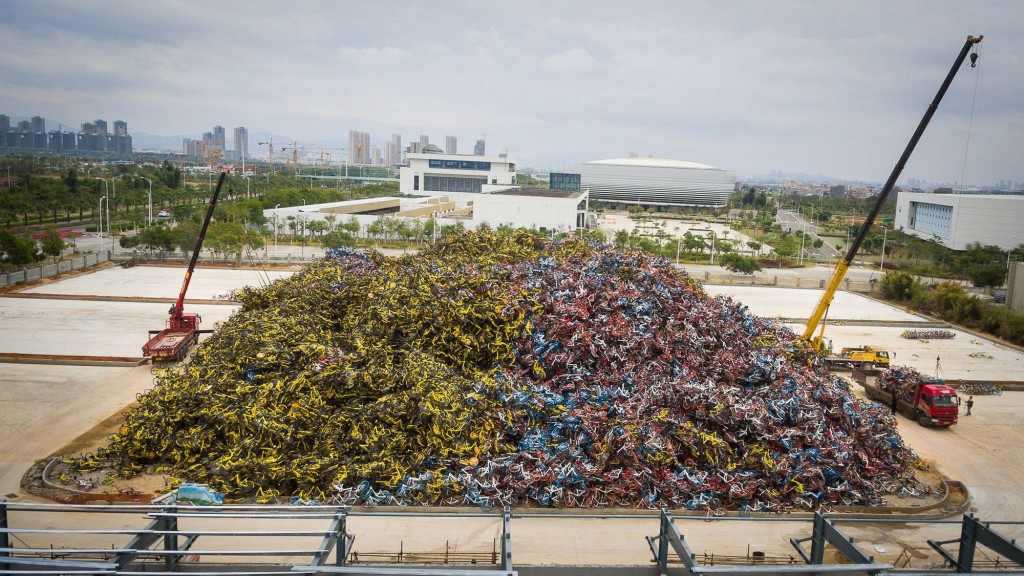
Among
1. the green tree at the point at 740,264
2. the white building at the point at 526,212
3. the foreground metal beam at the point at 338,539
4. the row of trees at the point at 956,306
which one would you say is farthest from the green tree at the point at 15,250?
the row of trees at the point at 956,306

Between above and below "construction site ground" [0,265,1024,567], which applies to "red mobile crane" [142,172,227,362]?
above

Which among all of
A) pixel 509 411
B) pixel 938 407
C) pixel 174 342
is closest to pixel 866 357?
pixel 938 407

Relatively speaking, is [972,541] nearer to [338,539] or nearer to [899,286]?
[338,539]

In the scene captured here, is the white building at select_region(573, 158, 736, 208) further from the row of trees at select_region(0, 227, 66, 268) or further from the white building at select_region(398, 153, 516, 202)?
the row of trees at select_region(0, 227, 66, 268)

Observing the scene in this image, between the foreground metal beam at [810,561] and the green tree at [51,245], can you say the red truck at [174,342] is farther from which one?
the foreground metal beam at [810,561]

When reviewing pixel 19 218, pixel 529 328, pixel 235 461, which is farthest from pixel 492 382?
pixel 19 218

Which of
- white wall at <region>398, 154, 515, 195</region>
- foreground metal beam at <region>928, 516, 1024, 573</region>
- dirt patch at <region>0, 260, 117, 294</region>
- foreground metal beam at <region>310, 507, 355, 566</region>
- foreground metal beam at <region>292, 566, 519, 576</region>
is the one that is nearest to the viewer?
foreground metal beam at <region>292, 566, 519, 576</region>

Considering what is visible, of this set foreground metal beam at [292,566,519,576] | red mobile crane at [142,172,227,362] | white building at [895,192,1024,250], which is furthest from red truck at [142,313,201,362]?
white building at [895,192,1024,250]

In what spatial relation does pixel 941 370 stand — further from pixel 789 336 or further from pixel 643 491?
pixel 643 491
